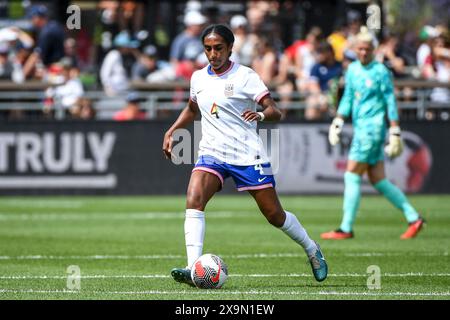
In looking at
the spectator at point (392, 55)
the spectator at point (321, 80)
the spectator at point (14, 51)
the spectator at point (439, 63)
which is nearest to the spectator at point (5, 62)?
the spectator at point (14, 51)

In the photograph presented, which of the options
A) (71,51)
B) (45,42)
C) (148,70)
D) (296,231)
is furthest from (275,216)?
(71,51)

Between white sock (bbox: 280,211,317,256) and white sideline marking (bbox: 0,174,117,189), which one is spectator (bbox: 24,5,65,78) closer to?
white sideline marking (bbox: 0,174,117,189)

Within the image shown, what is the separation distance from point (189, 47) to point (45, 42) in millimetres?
3437

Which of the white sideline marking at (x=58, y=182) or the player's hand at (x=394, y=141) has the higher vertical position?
the player's hand at (x=394, y=141)

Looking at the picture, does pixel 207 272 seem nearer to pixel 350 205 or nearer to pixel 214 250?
pixel 214 250

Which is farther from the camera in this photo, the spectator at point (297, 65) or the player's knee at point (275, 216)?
the spectator at point (297, 65)

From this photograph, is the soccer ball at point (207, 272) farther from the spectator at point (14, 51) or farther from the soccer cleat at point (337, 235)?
the spectator at point (14, 51)

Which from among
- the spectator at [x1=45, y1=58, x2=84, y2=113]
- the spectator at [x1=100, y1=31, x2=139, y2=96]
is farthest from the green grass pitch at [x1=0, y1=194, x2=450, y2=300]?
the spectator at [x1=100, y1=31, x2=139, y2=96]

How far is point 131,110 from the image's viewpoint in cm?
2448

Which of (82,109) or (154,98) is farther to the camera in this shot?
(82,109)

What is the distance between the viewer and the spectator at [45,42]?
87.1 feet

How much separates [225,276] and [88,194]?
1463cm

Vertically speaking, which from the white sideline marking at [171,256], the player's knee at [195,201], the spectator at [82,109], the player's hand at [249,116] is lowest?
the white sideline marking at [171,256]

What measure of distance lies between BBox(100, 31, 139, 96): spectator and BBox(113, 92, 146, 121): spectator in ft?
1.71
